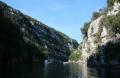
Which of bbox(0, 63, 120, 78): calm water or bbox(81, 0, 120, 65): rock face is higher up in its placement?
bbox(81, 0, 120, 65): rock face

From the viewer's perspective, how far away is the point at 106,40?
6112 inches

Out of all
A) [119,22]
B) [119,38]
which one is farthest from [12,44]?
[119,38]

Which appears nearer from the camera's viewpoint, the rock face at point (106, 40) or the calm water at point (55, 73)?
the calm water at point (55, 73)

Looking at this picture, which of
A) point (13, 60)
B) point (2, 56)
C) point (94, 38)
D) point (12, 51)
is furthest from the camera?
point (94, 38)

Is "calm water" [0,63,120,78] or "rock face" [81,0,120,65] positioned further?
"rock face" [81,0,120,65]

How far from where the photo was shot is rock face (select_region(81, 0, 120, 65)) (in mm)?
141000

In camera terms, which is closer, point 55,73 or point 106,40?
point 55,73

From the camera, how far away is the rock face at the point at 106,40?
14100cm

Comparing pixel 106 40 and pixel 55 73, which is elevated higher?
pixel 106 40

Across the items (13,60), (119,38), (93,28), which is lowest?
(13,60)

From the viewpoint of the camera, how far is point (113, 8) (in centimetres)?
15962

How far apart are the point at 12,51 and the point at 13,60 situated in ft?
40.9

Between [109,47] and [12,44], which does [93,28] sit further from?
[12,44]

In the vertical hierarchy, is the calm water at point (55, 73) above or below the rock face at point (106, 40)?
below
